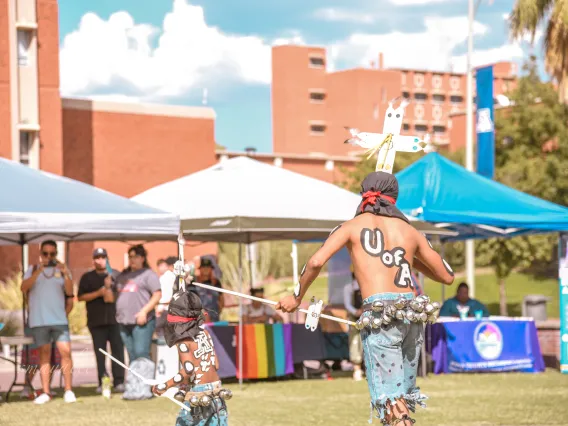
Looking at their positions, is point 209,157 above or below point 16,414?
above

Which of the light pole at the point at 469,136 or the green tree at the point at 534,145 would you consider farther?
the green tree at the point at 534,145

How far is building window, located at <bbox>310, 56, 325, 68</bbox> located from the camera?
103188mm

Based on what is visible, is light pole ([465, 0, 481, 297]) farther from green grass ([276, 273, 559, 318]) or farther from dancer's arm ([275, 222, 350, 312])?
dancer's arm ([275, 222, 350, 312])

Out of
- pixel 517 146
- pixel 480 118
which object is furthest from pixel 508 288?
pixel 480 118

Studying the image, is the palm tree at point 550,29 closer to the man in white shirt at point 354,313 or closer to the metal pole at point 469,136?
the metal pole at point 469,136

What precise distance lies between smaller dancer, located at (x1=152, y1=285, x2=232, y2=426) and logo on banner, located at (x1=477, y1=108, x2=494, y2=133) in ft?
55.7

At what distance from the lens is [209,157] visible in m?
43.8

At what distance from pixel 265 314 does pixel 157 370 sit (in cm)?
285

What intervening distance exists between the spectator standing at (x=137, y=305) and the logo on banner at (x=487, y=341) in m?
5.73

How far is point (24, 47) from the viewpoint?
36.1 metres

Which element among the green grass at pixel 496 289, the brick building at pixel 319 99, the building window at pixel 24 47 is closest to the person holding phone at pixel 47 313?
the building window at pixel 24 47

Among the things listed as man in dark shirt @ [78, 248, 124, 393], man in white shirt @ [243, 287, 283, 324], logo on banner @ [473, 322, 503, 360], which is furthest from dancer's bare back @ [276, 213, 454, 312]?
logo on banner @ [473, 322, 503, 360]

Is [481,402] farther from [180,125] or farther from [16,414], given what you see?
[180,125]

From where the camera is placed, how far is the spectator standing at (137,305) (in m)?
15.2
